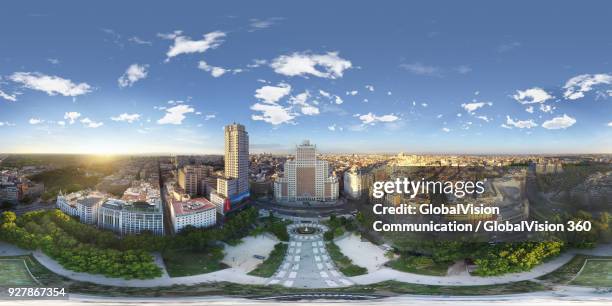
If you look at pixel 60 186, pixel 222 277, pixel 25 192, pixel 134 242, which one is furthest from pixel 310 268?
pixel 25 192

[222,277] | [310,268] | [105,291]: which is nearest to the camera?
[105,291]

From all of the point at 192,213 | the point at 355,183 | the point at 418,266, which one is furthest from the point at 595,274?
the point at 192,213

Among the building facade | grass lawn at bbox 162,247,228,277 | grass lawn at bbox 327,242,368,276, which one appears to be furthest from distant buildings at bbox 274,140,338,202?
the building facade

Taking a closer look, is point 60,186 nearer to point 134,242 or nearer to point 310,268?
point 134,242

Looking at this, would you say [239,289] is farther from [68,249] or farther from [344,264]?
[68,249]

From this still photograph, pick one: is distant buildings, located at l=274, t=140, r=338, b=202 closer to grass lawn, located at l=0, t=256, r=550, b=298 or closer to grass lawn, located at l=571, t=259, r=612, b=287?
grass lawn, located at l=0, t=256, r=550, b=298

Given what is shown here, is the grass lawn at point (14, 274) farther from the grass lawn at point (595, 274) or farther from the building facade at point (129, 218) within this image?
the grass lawn at point (595, 274)
